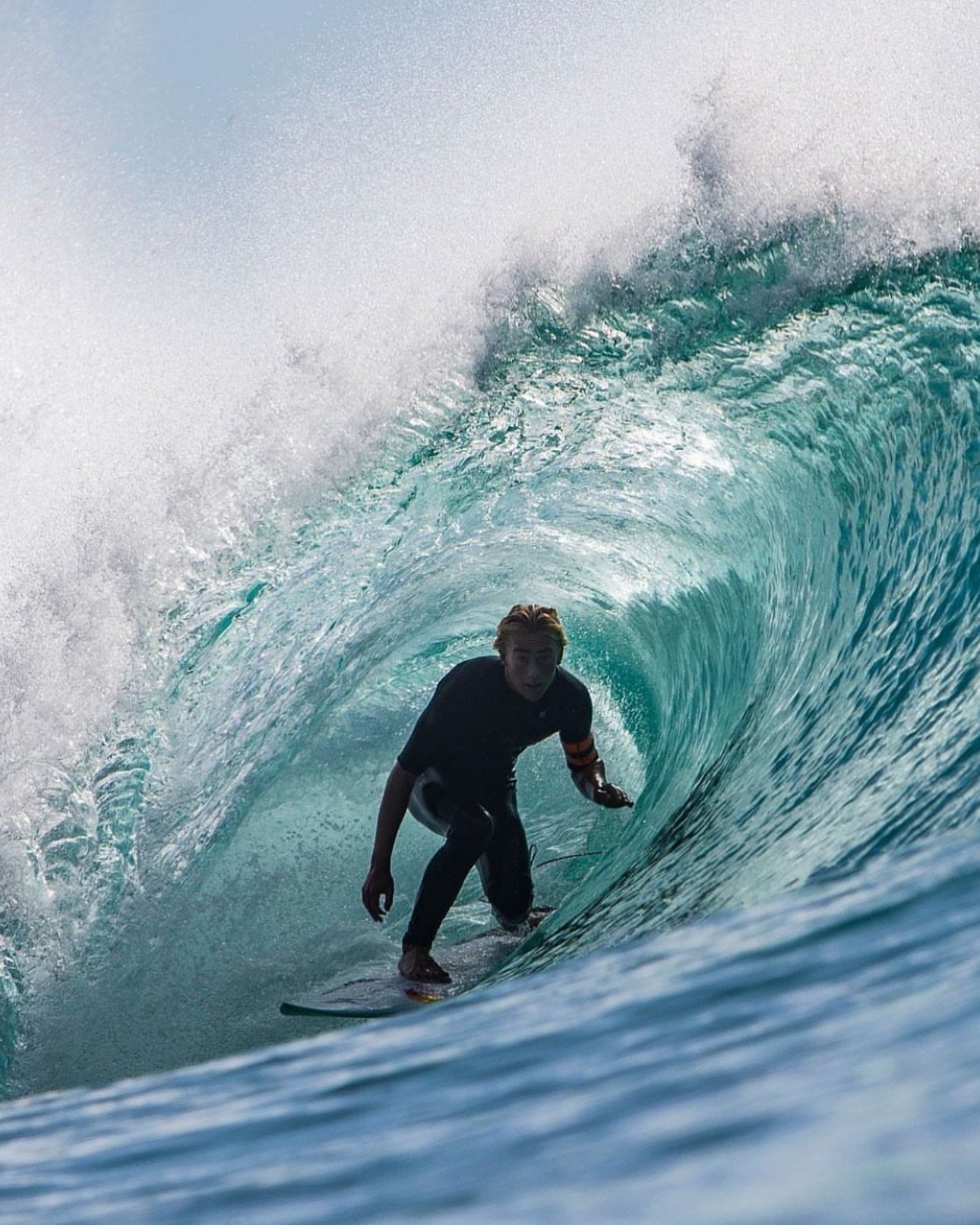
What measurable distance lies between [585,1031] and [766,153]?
617cm

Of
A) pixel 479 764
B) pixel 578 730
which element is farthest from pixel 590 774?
pixel 479 764

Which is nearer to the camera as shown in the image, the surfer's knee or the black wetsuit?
the black wetsuit

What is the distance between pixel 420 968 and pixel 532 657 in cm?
117

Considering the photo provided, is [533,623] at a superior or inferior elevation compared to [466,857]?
superior

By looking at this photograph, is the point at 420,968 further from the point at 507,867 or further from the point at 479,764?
the point at 479,764

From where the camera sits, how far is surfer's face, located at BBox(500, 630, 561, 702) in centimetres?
432

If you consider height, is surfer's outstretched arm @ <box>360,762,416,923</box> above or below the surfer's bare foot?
above

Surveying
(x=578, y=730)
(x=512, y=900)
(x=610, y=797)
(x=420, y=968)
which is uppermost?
(x=578, y=730)

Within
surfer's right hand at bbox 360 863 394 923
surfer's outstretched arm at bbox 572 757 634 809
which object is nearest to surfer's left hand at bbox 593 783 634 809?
surfer's outstretched arm at bbox 572 757 634 809

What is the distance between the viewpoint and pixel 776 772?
14.7 ft

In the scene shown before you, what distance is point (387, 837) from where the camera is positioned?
4344 millimetres

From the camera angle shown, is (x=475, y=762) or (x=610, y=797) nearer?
(x=475, y=762)

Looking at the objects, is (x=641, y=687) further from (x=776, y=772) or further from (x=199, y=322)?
(x=199, y=322)

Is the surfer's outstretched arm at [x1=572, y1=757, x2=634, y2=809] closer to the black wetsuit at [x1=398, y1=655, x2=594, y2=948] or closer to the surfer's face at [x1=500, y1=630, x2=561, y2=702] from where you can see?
the black wetsuit at [x1=398, y1=655, x2=594, y2=948]
